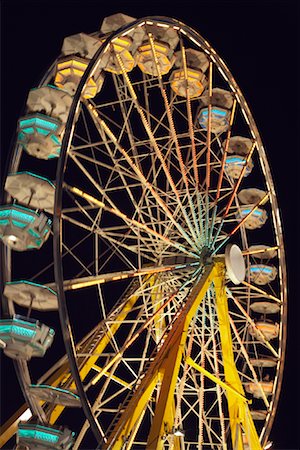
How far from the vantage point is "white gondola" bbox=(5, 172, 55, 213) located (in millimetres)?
13797

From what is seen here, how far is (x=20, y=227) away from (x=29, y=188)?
0.68 m

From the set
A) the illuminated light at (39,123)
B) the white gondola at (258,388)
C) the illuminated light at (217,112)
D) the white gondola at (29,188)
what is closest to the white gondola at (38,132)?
the illuminated light at (39,123)

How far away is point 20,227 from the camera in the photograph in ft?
44.2

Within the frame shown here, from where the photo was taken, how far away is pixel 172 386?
13102 mm

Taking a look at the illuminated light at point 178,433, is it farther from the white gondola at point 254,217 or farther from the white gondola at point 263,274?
the white gondola at point 254,217

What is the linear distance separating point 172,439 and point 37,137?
505 cm

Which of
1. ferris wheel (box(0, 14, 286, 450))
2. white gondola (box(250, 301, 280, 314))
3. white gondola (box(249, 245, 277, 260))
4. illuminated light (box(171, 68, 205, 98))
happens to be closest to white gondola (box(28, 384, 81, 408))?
ferris wheel (box(0, 14, 286, 450))

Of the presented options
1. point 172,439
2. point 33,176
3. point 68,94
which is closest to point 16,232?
point 33,176

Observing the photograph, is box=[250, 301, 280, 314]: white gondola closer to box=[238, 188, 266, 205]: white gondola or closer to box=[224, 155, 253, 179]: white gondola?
box=[238, 188, 266, 205]: white gondola

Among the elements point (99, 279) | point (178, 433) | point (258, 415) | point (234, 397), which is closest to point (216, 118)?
point (99, 279)

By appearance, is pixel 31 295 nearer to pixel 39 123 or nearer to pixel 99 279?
pixel 99 279

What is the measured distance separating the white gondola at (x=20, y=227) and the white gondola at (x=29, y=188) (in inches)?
12.9

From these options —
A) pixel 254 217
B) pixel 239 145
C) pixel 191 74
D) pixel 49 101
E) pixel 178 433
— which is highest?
pixel 191 74

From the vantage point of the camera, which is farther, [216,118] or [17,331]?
[216,118]
